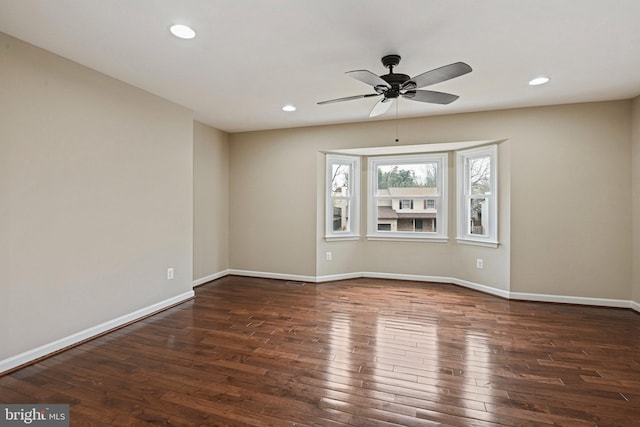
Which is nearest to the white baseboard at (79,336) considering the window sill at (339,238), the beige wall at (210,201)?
the beige wall at (210,201)

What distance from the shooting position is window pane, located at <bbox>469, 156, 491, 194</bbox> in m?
4.51

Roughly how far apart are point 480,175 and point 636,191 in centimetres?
170

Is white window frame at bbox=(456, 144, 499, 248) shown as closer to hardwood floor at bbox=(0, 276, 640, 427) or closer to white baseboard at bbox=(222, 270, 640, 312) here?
white baseboard at bbox=(222, 270, 640, 312)

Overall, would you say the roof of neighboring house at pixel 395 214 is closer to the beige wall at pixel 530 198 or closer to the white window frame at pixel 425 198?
the white window frame at pixel 425 198

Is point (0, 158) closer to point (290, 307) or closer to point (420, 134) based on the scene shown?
point (290, 307)

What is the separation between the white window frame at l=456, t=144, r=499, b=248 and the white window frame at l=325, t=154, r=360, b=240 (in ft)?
5.34

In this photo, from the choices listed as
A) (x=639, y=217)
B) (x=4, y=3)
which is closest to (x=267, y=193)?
(x=4, y=3)

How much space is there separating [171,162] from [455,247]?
172 inches

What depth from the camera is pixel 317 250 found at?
504 centimetres

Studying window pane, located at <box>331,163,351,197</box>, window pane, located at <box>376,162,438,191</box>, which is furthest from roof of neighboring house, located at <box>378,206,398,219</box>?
window pane, located at <box>331,163,351,197</box>

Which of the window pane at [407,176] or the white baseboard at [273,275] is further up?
the window pane at [407,176]

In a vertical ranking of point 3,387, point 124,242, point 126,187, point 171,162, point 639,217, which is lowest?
point 3,387

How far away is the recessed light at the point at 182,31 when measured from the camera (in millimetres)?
2234

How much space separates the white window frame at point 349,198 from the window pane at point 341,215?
5cm
